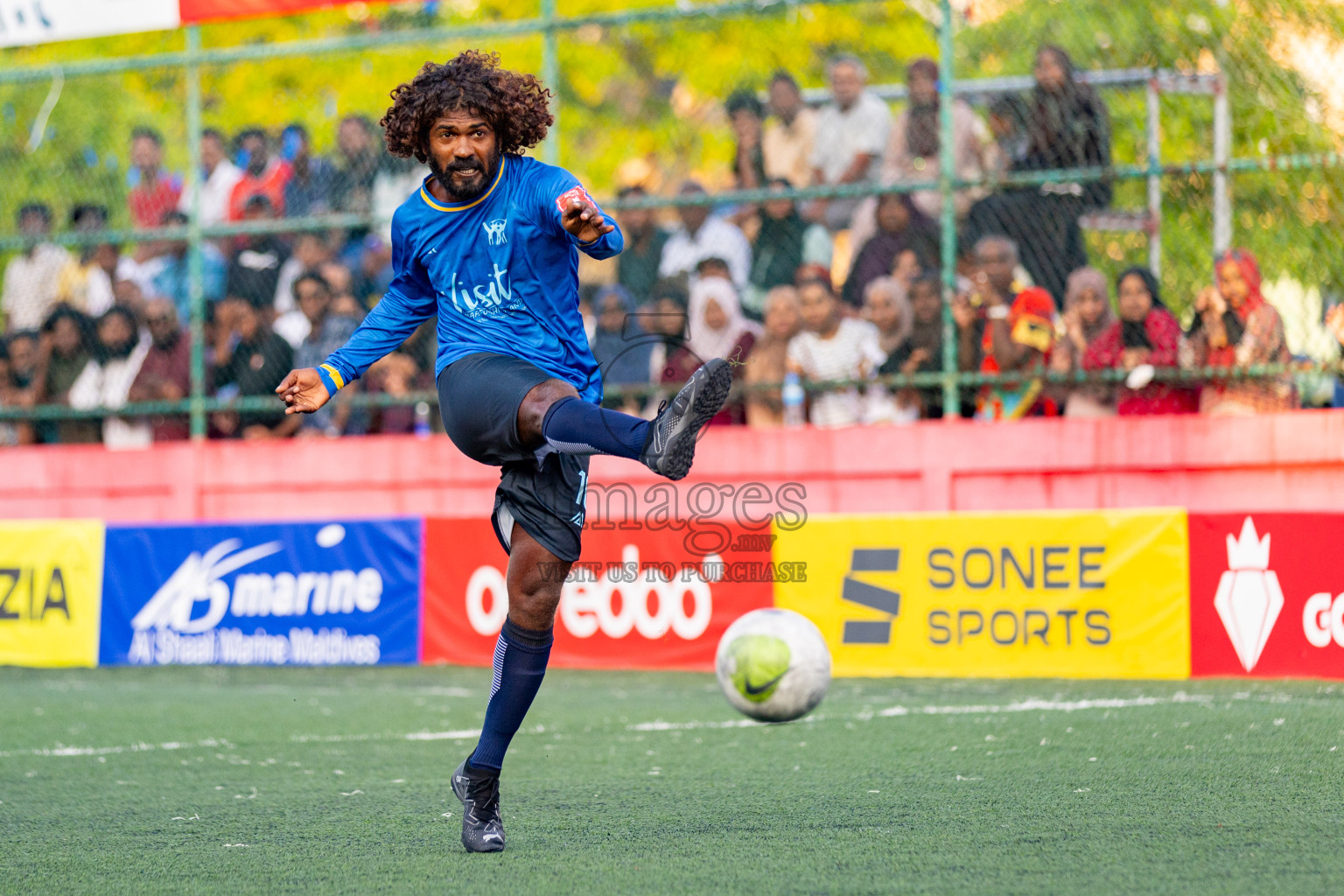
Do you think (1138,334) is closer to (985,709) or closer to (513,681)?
(985,709)

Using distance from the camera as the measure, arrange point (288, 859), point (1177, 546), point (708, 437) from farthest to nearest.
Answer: point (708, 437), point (1177, 546), point (288, 859)

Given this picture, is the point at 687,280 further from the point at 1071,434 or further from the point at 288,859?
the point at 288,859

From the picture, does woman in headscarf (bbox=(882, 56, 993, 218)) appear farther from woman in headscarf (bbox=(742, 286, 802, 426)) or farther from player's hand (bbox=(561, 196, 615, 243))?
player's hand (bbox=(561, 196, 615, 243))

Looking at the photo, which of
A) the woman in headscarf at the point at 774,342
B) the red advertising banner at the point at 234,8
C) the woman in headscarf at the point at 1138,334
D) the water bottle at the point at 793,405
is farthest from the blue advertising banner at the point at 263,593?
the woman in headscarf at the point at 1138,334

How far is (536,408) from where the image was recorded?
4.69m

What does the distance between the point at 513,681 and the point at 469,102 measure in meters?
1.72

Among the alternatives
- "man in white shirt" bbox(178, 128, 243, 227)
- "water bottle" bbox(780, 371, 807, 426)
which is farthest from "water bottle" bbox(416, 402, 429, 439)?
"water bottle" bbox(780, 371, 807, 426)

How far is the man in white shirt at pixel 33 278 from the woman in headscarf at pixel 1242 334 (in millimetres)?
8723

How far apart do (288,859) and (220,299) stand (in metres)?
8.73

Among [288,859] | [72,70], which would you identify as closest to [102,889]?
[288,859]

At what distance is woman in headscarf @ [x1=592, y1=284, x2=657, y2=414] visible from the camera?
1119cm

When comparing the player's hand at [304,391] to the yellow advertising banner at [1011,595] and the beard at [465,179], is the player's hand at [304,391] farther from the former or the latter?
the yellow advertising banner at [1011,595]

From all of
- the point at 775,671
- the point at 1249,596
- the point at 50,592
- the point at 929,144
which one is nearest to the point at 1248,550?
the point at 1249,596

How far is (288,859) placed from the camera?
475cm
